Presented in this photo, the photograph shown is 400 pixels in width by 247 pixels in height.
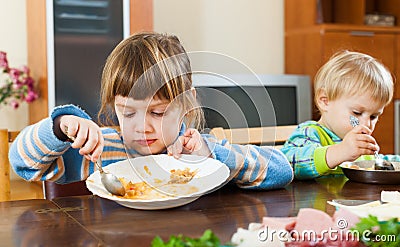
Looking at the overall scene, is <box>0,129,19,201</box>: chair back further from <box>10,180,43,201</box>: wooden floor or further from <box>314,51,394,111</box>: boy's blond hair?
<box>10,180,43,201</box>: wooden floor

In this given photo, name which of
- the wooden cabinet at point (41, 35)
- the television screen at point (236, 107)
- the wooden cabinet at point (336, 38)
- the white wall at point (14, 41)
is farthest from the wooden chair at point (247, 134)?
the wooden cabinet at point (336, 38)

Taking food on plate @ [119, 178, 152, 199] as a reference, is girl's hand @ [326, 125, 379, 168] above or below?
above

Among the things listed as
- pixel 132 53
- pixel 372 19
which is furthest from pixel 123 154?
pixel 372 19

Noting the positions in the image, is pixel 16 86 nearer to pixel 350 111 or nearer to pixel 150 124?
pixel 350 111

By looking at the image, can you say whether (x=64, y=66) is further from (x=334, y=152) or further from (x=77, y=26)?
(x=334, y=152)

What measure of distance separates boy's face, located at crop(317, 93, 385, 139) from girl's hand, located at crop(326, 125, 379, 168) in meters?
0.25

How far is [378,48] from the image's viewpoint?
3.60 meters

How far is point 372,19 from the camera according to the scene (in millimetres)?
3654

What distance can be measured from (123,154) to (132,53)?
31 centimetres

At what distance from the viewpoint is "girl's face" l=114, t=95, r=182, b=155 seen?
1004 millimetres

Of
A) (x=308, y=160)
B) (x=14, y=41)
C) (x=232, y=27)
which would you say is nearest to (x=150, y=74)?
(x=308, y=160)

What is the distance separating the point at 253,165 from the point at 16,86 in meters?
1.95

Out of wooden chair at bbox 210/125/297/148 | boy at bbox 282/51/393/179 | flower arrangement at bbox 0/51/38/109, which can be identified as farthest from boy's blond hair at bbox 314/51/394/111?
flower arrangement at bbox 0/51/38/109

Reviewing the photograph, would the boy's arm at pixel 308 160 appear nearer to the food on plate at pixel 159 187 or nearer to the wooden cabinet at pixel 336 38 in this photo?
the food on plate at pixel 159 187
